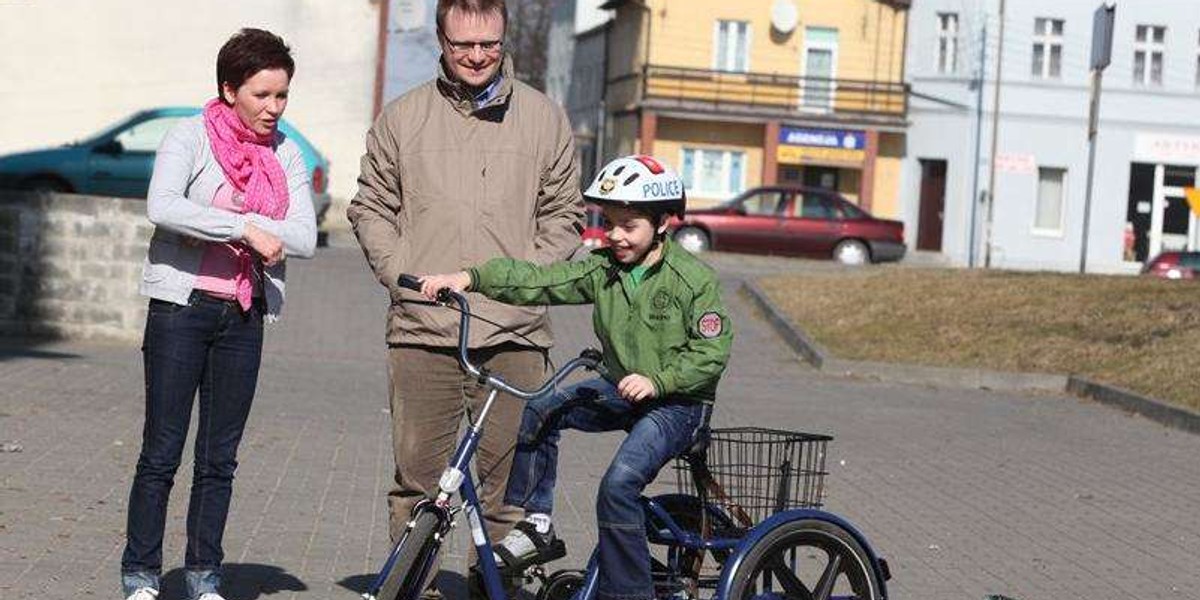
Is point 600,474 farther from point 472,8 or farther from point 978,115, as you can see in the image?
point 978,115

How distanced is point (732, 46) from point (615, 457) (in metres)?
60.0

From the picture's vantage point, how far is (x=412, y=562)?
6246mm

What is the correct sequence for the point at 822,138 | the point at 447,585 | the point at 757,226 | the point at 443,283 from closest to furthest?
1. the point at 443,283
2. the point at 447,585
3. the point at 757,226
4. the point at 822,138

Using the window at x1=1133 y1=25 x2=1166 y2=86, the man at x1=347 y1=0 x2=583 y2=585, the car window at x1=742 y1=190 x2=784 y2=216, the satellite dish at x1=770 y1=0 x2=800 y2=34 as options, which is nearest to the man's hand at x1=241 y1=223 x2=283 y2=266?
the man at x1=347 y1=0 x2=583 y2=585

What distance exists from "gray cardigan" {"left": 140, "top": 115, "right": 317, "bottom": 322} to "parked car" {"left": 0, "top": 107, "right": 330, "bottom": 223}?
24279 millimetres

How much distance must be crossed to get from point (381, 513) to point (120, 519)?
130 centimetres

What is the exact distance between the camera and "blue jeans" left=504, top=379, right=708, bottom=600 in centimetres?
663

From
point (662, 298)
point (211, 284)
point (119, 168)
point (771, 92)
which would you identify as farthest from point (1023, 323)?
point (771, 92)

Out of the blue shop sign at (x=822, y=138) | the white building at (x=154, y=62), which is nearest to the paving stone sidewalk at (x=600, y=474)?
the white building at (x=154, y=62)

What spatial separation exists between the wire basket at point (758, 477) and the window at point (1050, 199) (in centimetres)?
5726

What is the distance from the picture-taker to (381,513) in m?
10.7

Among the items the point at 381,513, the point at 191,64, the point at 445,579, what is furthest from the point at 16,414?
the point at 191,64

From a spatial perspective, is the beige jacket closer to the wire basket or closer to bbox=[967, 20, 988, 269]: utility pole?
the wire basket

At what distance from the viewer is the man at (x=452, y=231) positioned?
24.1 ft
